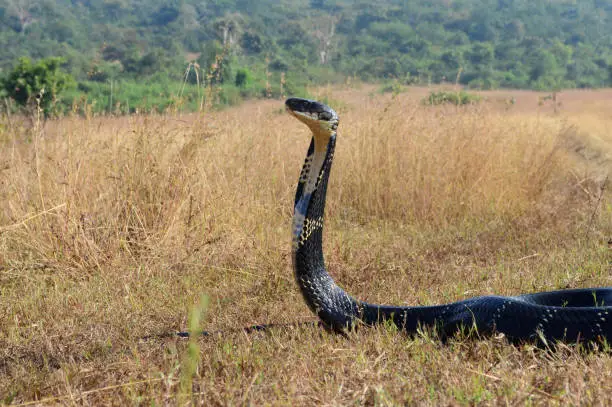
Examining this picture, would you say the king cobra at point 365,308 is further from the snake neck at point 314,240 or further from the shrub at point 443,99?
the shrub at point 443,99

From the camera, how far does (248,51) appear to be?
56.2 meters

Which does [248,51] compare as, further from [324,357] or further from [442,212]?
[324,357]

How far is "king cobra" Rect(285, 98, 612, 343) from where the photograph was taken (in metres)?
3.20

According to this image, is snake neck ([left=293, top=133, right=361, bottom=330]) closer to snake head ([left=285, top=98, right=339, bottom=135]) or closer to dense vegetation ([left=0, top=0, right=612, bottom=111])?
snake head ([left=285, top=98, right=339, bottom=135])

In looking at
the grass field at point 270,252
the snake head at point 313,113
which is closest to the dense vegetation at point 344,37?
the grass field at point 270,252

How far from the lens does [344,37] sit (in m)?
69.6

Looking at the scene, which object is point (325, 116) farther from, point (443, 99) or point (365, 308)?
point (443, 99)

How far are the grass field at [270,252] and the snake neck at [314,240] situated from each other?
0.14m

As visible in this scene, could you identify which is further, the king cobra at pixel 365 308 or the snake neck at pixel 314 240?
the snake neck at pixel 314 240

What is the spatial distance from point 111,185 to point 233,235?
0.98 m

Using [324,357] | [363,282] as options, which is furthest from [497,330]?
[363,282]

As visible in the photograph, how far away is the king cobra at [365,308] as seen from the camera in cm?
320

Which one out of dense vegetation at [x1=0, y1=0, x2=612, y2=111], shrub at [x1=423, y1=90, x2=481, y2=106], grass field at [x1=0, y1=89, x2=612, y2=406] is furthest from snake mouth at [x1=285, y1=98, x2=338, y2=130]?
dense vegetation at [x1=0, y1=0, x2=612, y2=111]

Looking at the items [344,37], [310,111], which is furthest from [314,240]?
[344,37]
